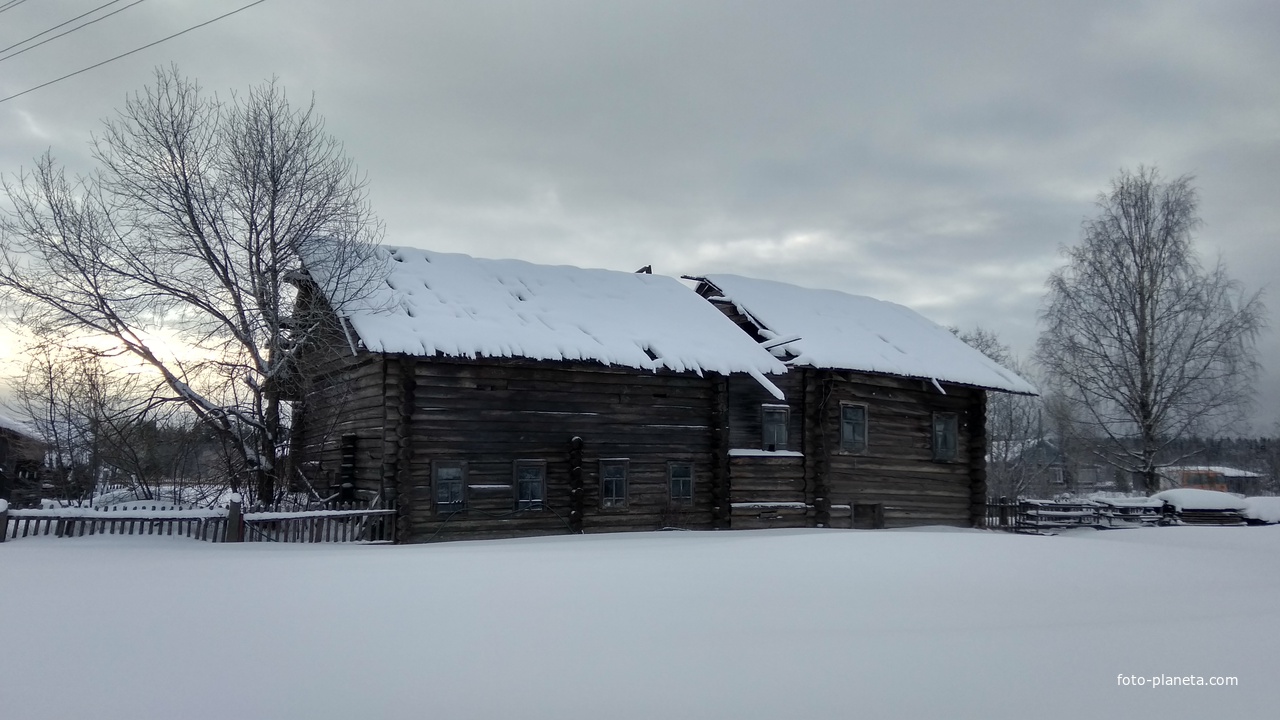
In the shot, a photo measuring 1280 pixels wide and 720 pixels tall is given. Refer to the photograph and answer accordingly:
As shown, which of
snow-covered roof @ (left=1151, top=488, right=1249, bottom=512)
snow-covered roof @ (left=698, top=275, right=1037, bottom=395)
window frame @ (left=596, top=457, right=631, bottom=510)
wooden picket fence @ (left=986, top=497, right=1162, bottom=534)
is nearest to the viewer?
window frame @ (left=596, top=457, right=631, bottom=510)

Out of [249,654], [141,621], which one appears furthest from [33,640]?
[249,654]

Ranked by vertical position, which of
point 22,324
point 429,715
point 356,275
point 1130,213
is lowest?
point 429,715

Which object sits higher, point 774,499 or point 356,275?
point 356,275

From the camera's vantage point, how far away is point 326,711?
14.5 feet

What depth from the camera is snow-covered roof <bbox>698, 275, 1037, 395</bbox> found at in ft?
65.5

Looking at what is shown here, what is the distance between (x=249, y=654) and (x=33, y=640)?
1680mm

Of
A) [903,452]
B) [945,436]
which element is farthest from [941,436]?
[903,452]

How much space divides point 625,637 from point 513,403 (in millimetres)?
10419

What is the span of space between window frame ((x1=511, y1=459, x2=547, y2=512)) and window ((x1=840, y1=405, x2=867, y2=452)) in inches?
299

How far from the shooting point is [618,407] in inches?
674

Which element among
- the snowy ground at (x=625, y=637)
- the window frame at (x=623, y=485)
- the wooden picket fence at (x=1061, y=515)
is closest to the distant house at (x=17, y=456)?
the window frame at (x=623, y=485)

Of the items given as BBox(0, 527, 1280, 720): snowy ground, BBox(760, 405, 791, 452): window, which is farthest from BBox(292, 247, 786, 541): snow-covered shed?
BBox(0, 527, 1280, 720): snowy ground

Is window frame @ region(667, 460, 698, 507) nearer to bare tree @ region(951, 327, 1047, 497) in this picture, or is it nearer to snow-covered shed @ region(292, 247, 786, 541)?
snow-covered shed @ region(292, 247, 786, 541)

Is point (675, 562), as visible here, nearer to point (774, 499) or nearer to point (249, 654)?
point (249, 654)
